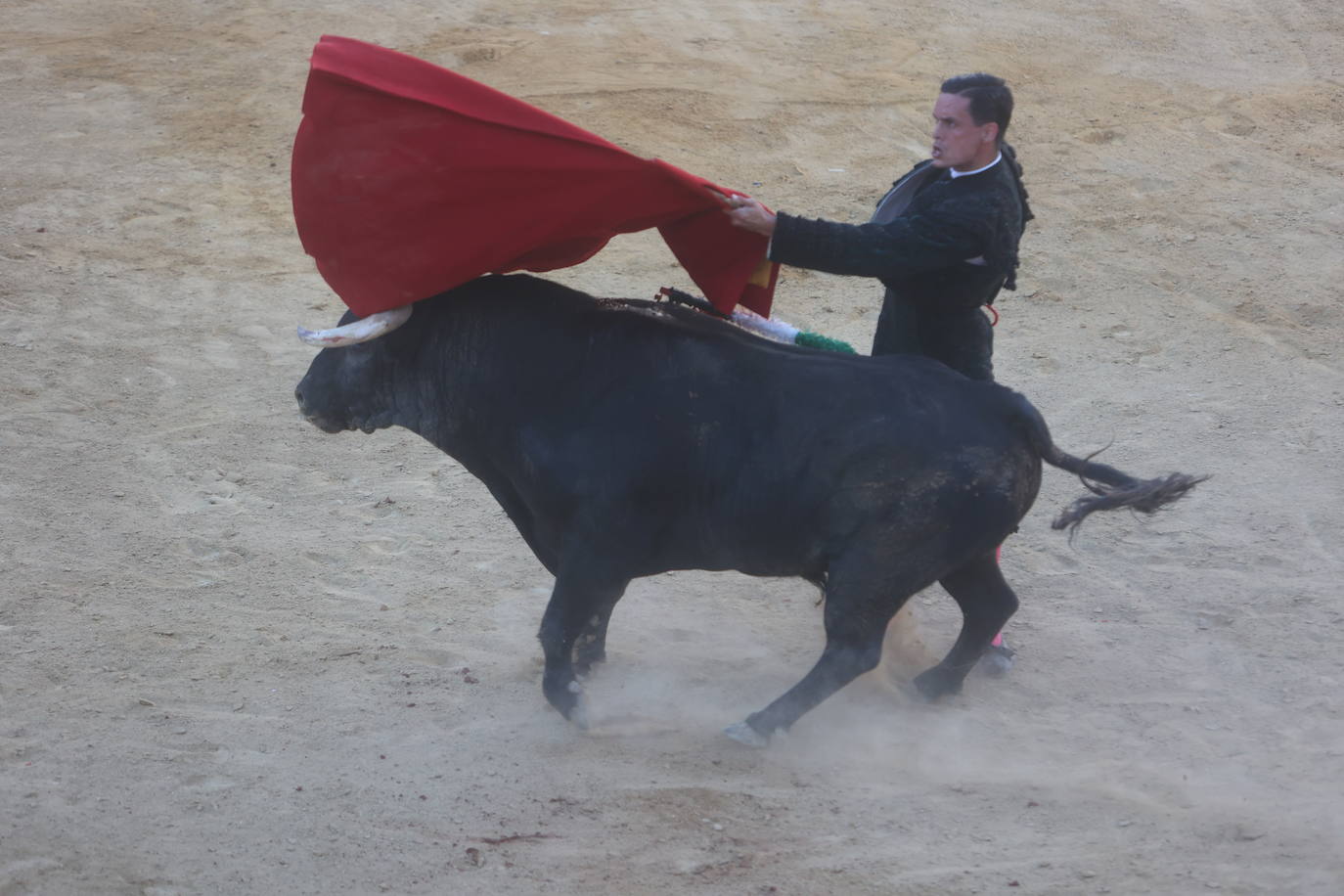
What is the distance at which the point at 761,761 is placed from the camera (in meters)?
4.61

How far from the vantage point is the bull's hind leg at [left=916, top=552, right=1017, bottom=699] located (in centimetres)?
478

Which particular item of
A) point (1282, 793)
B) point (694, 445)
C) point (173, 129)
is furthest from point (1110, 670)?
point (173, 129)

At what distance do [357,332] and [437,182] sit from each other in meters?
0.54

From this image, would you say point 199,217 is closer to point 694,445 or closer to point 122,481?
point 122,481

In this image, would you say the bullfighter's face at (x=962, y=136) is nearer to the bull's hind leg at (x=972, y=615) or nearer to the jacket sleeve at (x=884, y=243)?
the jacket sleeve at (x=884, y=243)

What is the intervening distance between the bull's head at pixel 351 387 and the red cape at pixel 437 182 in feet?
0.98

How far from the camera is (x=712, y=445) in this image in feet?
14.2

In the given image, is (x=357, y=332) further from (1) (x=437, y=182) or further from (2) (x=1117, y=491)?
(2) (x=1117, y=491)

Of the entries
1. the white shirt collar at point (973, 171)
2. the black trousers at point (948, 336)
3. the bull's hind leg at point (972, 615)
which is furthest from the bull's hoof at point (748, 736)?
the white shirt collar at point (973, 171)

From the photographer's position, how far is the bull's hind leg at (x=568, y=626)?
176 inches

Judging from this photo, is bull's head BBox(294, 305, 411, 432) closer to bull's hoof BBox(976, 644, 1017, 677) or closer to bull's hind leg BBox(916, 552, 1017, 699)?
bull's hind leg BBox(916, 552, 1017, 699)

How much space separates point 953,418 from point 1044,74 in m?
8.90

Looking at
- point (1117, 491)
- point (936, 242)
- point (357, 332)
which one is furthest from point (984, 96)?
point (357, 332)

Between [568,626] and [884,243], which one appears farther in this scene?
[568,626]
